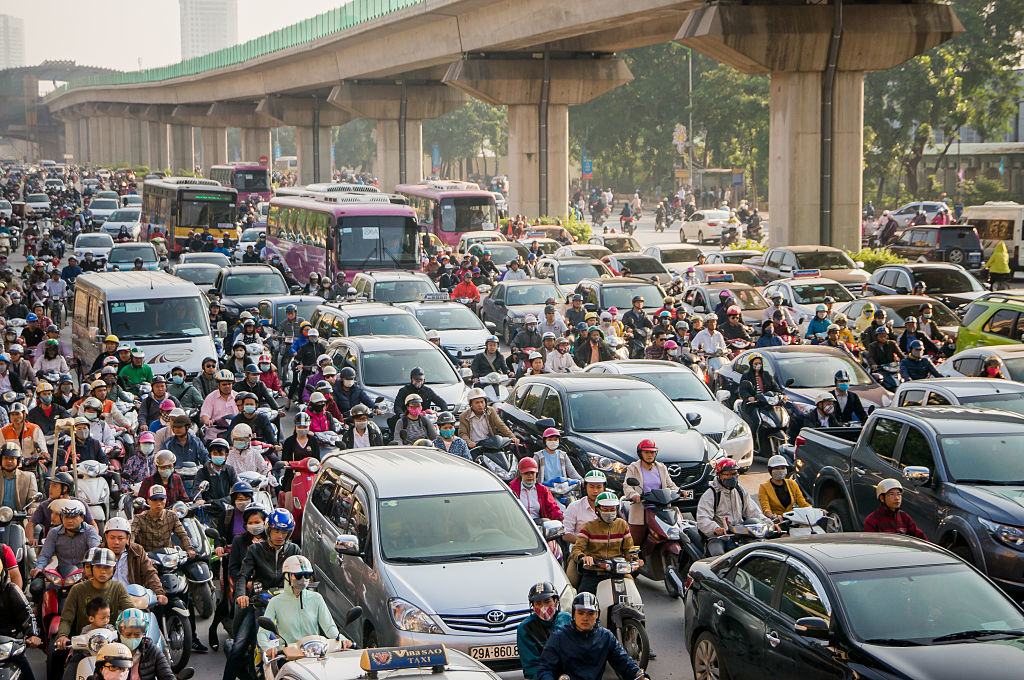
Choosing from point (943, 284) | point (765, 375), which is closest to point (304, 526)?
point (765, 375)

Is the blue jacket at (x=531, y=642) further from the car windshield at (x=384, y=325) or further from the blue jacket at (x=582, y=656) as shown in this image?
the car windshield at (x=384, y=325)

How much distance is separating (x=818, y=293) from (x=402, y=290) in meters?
8.34

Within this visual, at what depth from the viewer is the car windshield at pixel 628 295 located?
88.4 feet

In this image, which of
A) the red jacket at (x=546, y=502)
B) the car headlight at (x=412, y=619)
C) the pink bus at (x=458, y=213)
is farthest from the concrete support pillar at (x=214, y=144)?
the car headlight at (x=412, y=619)

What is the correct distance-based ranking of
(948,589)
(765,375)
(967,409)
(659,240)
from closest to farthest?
(948,589) < (967,409) < (765,375) < (659,240)

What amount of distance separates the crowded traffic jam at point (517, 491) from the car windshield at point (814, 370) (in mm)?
46

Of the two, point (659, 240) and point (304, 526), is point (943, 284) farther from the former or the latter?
point (659, 240)

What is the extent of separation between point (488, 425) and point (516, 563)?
5.60m

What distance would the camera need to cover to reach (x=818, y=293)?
2778 cm

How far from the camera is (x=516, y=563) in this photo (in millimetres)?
9984

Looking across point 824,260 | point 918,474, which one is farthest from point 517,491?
point 824,260

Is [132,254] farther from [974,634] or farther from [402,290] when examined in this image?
[974,634]

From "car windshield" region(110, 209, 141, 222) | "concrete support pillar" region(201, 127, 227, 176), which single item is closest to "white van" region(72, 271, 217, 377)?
"car windshield" region(110, 209, 141, 222)

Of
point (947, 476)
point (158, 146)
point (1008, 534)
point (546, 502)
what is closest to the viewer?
point (1008, 534)
